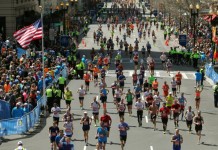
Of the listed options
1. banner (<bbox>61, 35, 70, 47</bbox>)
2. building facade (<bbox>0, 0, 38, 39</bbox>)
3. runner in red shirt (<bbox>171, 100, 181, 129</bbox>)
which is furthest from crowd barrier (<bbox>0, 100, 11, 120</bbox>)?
banner (<bbox>61, 35, 70, 47</bbox>)

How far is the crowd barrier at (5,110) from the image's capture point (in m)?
32.9

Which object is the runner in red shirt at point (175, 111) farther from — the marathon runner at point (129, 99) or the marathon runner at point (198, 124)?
the marathon runner at point (129, 99)

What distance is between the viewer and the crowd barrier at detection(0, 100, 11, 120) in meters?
32.9

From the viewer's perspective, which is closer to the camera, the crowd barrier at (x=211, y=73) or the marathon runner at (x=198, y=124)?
the marathon runner at (x=198, y=124)

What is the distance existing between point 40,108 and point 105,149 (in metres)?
8.40

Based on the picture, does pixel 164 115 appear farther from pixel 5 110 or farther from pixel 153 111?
pixel 5 110

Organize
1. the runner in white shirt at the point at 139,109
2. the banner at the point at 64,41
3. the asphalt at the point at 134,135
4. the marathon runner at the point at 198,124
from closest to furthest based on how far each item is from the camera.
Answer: the asphalt at the point at 134,135 < the marathon runner at the point at 198,124 < the runner in white shirt at the point at 139,109 < the banner at the point at 64,41

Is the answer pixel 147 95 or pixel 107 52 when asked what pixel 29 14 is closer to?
pixel 107 52

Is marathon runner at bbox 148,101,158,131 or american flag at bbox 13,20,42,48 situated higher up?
american flag at bbox 13,20,42,48

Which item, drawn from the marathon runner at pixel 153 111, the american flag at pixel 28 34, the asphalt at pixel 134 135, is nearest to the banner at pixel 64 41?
the asphalt at pixel 134 135

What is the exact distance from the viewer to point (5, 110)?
33125 millimetres

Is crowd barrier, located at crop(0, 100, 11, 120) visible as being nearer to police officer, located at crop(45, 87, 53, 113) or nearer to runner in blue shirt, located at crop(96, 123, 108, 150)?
police officer, located at crop(45, 87, 53, 113)

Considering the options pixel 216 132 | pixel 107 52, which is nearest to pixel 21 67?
pixel 216 132

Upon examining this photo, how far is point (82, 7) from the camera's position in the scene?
159875 millimetres
